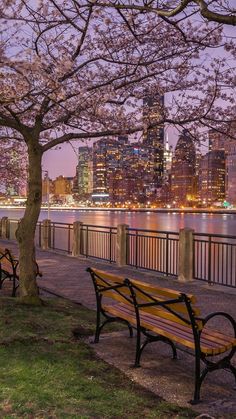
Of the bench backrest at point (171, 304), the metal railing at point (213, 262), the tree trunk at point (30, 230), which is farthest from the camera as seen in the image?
the metal railing at point (213, 262)

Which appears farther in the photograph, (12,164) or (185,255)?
(12,164)

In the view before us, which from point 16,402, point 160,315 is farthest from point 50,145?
point 16,402

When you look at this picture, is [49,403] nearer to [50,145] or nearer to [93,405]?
[93,405]

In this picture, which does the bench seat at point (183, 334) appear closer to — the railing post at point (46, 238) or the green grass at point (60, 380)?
the green grass at point (60, 380)

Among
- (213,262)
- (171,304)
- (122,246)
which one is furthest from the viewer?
(213,262)

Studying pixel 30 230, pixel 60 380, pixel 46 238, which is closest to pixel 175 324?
pixel 60 380

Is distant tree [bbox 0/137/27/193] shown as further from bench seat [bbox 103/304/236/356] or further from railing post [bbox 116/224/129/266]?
bench seat [bbox 103/304/236/356]

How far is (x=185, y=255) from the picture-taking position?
41.6ft

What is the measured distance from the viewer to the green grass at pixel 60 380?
14.6 ft

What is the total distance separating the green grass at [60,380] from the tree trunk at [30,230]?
127 cm

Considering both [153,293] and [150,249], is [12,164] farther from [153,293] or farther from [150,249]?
[153,293]

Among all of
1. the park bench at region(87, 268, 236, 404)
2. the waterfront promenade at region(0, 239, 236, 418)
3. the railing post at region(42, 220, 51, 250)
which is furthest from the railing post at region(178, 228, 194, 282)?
the railing post at region(42, 220, 51, 250)

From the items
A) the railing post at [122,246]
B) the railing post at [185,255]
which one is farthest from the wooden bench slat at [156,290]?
the railing post at [122,246]

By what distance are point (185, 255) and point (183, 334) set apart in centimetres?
Result: 747
